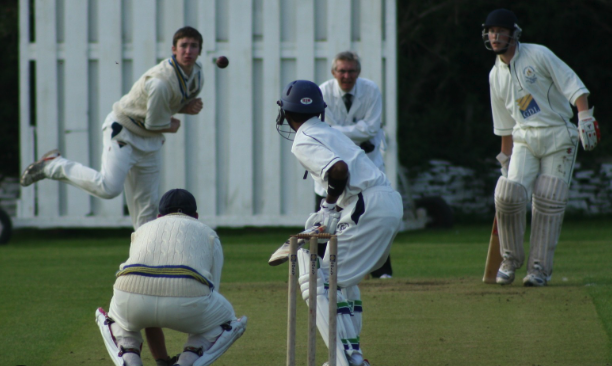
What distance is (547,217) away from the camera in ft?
20.9

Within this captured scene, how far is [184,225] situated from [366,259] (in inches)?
34.9

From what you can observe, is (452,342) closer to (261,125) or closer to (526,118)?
(526,118)

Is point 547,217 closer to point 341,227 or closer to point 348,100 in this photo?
point 348,100

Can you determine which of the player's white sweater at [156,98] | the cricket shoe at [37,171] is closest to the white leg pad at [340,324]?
the player's white sweater at [156,98]

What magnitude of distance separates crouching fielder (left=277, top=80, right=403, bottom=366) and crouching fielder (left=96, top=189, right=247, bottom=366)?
0.46 meters

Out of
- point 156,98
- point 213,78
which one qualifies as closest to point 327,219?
point 156,98

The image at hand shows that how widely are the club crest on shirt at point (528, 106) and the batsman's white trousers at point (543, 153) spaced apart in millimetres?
116

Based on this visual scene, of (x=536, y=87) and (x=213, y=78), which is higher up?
(x=213, y=78)

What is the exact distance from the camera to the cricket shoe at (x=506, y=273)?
254 inches

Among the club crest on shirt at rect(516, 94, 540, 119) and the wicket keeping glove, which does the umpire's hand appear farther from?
the wicket keeping glove

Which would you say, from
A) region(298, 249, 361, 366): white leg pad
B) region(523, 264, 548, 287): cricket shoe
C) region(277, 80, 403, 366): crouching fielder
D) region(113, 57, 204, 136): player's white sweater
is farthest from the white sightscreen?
region(298, 249, 361, 366): white leg pad

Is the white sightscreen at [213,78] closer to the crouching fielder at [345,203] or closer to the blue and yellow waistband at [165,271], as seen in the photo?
the crouching fielder at [345,203]

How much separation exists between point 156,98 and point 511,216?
2.85 m

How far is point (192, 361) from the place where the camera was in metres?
3.79
